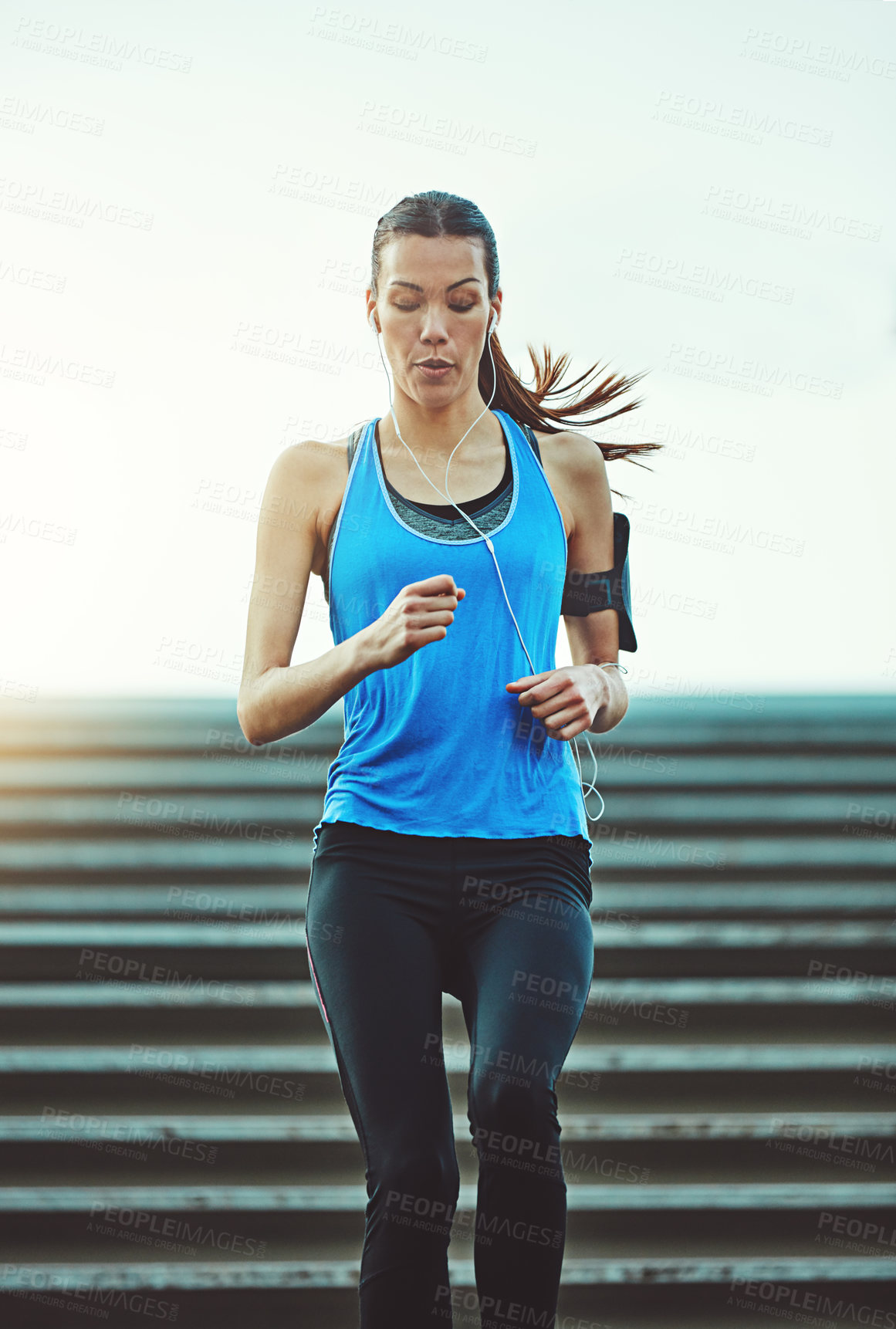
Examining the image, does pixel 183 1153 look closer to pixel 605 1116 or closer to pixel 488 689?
pixel 605 1116

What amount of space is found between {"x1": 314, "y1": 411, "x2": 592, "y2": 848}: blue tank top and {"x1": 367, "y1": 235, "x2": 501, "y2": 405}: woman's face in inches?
6.9

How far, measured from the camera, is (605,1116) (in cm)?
270

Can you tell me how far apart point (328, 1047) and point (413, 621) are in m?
1.95

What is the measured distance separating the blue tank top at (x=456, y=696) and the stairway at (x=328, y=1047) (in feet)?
5.09

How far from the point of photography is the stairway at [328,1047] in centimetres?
242

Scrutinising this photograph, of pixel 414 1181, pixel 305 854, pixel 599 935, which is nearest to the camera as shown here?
pixel 414 1181

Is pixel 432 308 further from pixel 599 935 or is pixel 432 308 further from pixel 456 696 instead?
pixel 599 935

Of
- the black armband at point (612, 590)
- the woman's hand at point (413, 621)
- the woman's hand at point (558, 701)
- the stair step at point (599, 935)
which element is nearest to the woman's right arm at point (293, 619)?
the woman's hand at point (413, 621)

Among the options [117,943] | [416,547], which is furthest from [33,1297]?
[416,547]

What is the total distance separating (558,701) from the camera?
4.23ft

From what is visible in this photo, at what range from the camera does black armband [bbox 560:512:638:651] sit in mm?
1583

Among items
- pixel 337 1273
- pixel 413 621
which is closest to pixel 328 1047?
pixel 337 1273

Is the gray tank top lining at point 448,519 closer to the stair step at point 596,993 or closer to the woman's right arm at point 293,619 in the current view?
the woman's right arm at point 293,619

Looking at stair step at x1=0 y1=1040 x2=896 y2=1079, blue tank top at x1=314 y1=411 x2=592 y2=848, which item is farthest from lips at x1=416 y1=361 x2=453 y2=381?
stair step at x1=0 y1=1040 x2=896 y2=1079
